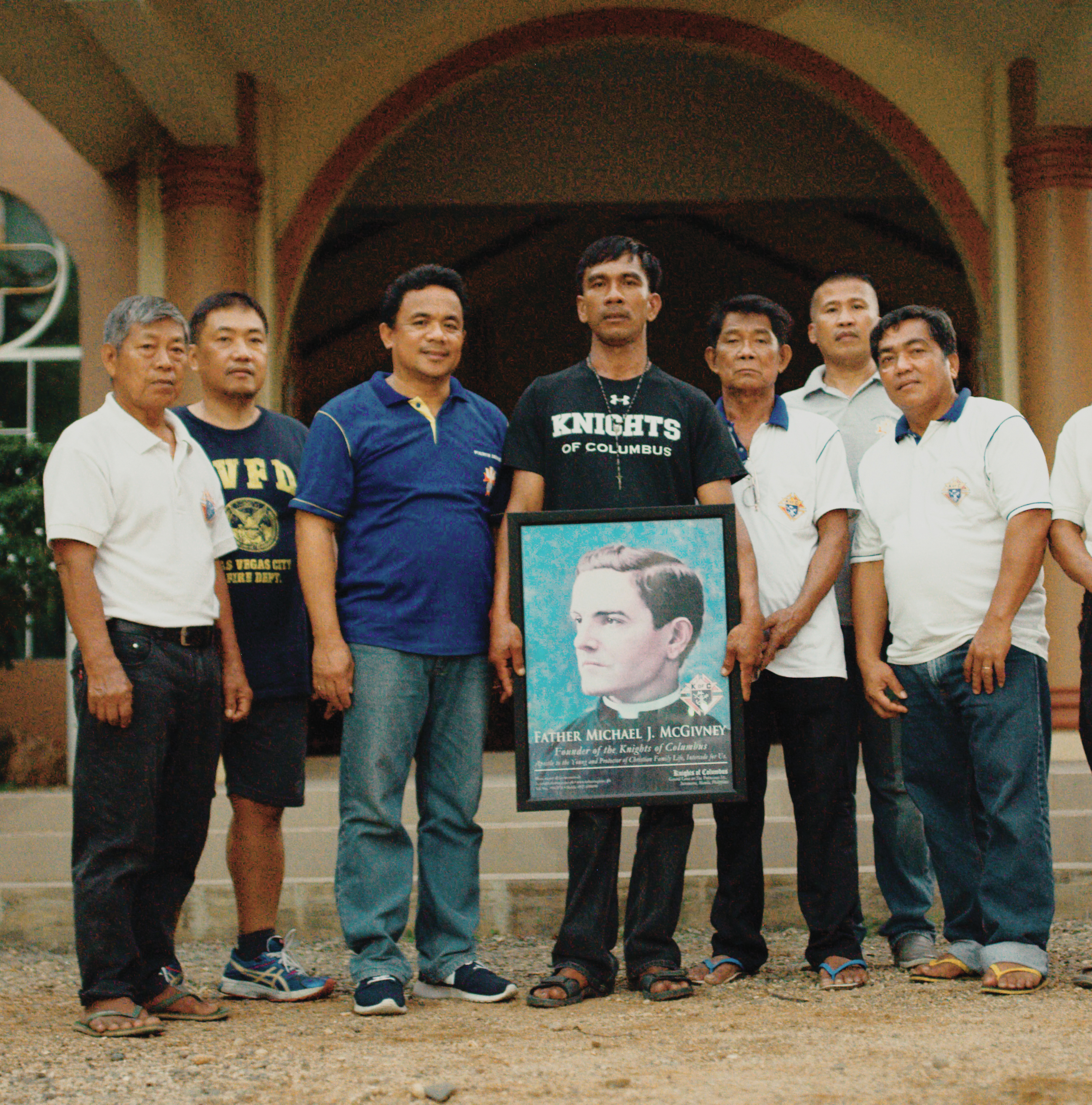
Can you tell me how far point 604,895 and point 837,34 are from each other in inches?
224

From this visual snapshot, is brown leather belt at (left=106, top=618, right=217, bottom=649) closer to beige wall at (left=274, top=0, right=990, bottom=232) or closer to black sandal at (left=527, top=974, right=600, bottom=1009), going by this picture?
black sandal at (left=527, top=974, right=600, bottom=1009)

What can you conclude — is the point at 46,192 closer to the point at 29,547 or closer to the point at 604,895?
the point at 29,547

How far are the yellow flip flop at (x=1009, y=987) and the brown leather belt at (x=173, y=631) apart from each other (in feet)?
7.70

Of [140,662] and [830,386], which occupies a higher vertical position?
[830,386]

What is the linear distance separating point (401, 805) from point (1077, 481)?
217cm

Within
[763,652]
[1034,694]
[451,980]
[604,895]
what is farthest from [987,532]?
[451,980]

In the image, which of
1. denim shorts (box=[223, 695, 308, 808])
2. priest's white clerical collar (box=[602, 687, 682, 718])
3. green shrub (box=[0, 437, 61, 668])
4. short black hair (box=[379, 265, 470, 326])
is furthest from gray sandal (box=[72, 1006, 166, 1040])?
green shrub (box=[0, 437, 61, 668])

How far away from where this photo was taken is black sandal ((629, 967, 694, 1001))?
3730 mm

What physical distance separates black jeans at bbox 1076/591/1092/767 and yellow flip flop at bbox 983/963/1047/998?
604mm

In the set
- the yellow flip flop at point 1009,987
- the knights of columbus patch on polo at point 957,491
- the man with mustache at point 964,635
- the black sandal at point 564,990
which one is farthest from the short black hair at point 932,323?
the black sandal at point 564,990

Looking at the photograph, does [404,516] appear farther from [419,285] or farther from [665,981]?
[665,981]

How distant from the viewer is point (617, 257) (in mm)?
3926

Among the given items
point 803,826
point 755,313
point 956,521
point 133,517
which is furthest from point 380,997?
point 755,313

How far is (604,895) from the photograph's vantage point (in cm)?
378
